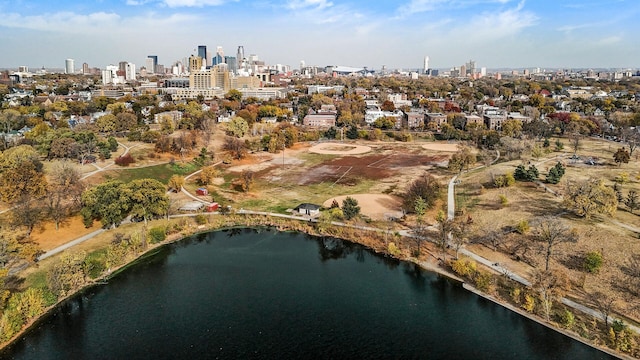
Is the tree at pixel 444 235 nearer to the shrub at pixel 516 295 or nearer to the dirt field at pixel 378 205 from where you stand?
the shrub at pixel 516 295

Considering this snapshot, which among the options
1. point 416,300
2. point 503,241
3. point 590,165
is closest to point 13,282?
point 416,300

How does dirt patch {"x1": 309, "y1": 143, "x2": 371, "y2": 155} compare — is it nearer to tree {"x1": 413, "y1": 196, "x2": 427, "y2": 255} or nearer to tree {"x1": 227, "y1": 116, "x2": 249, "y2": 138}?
tree {"x1": 227, "y1": 116, "x2": 249, "y2": 138}

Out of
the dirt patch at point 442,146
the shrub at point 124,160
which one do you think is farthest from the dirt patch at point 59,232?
the dirt patch at point 442,146

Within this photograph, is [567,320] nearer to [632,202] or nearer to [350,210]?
[350,210]

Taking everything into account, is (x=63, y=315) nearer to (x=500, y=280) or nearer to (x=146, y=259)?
(x=146, y=259)

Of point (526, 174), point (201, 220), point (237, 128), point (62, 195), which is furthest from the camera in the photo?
point (237, 128)

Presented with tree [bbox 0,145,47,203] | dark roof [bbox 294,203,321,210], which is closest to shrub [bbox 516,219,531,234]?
dark roof [bbox 294,203,321,210]

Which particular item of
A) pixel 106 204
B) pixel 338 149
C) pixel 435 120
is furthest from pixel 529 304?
pixel 435 120
